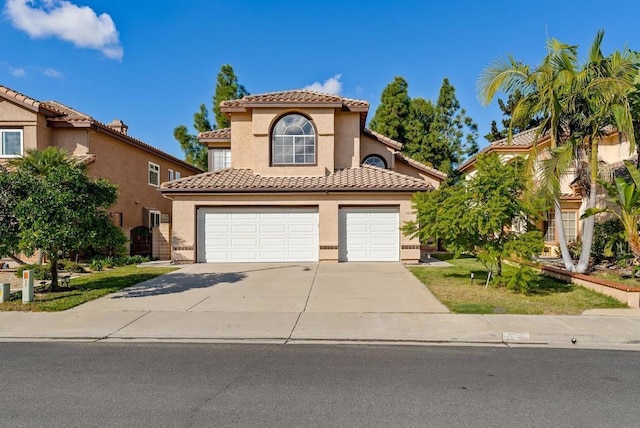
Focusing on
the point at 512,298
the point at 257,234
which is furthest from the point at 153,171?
the point at 512,298

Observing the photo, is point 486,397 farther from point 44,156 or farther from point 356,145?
point 356,145

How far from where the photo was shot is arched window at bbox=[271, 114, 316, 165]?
18438 mm

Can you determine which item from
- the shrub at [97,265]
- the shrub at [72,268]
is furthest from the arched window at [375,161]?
the shrub at [72,268]

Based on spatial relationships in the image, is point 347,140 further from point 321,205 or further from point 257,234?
point 257,234

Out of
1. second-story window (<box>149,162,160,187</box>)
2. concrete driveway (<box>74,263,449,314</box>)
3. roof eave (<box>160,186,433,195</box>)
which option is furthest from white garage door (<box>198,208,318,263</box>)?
second-story window (<box>149,162,160,187</box>)

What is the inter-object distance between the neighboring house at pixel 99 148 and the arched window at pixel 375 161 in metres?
10.5

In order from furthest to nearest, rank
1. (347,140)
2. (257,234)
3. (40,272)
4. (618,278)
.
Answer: (347,140)
(257,234)
(618,278)
(40,272)

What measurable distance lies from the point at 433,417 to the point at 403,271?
1061 centimetres

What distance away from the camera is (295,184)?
1723 cm

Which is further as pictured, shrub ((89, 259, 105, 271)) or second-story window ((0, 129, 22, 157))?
second-story window ((0, 129, 22, 157))

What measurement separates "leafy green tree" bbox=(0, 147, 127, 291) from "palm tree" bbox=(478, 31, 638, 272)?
1129 centimetres

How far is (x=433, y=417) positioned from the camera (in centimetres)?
427

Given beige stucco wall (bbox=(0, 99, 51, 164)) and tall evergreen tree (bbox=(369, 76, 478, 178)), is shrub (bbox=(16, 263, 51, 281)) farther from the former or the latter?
tall evergreen tree (bbox=(369, 76, 478, 178))

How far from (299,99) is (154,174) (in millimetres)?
11238
